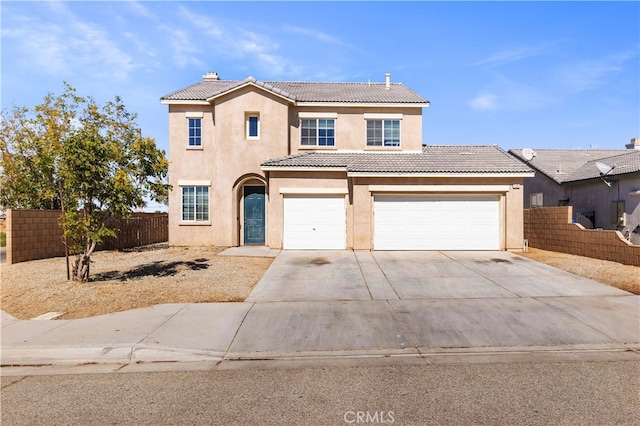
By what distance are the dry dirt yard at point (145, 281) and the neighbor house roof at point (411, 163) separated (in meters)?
3.91

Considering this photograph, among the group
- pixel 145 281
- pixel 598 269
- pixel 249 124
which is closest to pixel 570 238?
pixel 598 269

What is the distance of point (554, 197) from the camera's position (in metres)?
24.0

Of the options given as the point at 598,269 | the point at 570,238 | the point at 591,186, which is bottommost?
the point at 598,269


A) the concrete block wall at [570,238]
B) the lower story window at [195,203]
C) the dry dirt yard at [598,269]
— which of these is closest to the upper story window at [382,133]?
the concrete block wall at [570,238]

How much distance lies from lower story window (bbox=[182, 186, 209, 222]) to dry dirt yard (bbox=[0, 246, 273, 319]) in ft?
11.5

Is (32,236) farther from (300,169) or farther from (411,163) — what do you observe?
(411,163)

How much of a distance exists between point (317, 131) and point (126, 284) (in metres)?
11.4

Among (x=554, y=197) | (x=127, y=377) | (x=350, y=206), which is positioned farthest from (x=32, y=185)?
(x=554, y=197)

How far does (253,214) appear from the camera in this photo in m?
18.8

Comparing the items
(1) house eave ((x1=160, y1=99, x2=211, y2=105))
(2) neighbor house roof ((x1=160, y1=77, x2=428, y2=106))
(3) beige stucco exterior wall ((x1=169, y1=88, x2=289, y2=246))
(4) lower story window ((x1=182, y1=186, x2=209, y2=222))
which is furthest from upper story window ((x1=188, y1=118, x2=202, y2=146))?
(4) lower story window ((x1=182, y1=186, x2=209, y2=222))

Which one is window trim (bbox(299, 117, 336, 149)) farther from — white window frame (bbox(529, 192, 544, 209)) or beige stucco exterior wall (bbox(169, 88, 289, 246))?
white window frame (bbox(529, 192, 544, 209))

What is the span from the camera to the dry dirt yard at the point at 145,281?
9117 millimetres

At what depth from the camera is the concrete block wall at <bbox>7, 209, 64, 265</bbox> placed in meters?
14.2

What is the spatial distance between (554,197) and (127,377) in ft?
81.8
